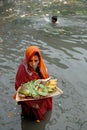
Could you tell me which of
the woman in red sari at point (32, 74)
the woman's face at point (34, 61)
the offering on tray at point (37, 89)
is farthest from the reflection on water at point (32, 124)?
the woman's face at point (34, 61)

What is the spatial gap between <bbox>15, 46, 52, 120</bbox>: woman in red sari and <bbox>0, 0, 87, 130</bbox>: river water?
1.14 feet

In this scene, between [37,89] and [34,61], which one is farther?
[34,61]

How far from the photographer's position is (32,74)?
5855mm

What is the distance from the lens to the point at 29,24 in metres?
13.8

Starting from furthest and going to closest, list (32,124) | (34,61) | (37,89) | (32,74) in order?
(32,124) < (32,74) < (34,61) < (37,89)

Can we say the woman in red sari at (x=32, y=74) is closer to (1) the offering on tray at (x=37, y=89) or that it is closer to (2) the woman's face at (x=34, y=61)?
(2) the woman's face at (x=34, y=61)

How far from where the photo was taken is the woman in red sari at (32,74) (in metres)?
5.64

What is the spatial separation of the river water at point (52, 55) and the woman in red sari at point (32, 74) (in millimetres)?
348

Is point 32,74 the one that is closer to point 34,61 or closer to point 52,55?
point 34,61

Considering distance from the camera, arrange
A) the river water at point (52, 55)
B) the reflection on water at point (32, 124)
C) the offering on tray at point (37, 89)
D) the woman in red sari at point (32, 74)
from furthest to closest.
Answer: the river water at point (52, 55), the reflection on water at point (32, 124), the woman in red sari at point (32, 74), the offering on tray at point (37, 89)

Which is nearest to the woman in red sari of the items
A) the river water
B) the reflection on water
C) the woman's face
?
the woman's face

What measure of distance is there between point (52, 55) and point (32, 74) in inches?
160

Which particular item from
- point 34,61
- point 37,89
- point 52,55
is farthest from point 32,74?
point 52,55

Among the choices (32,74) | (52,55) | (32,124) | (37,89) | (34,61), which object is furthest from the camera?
(52,55)
